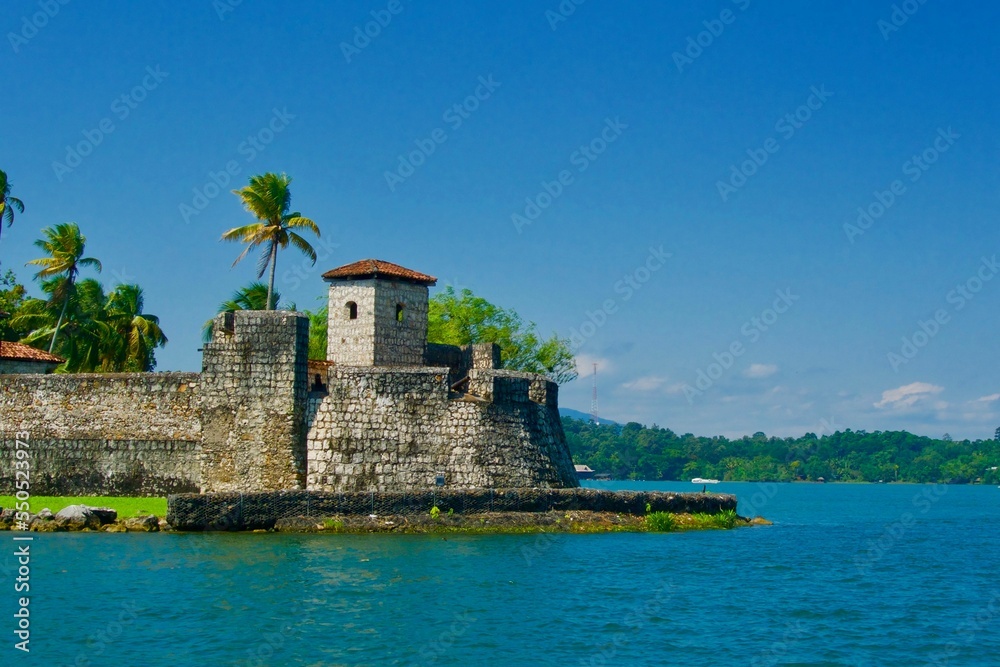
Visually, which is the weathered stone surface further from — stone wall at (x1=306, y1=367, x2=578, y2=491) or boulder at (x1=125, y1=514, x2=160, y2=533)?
boulder at (x1=125, y1=514, x2=160, y2=533)

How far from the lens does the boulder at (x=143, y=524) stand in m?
28.1

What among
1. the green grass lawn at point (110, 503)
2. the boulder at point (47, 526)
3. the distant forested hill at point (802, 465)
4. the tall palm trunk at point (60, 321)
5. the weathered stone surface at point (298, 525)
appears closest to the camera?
the boulder at point (47, 526)

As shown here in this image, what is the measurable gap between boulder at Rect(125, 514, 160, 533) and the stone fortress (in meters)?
2.92

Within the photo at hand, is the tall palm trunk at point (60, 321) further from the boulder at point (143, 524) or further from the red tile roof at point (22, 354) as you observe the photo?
the boulder at point (143, 524)

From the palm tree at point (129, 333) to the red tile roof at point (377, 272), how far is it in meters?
12.6

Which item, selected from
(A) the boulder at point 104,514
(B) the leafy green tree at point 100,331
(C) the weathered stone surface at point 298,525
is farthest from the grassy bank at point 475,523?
(B) the leafy green tree at point 100,331

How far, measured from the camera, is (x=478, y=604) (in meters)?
20.6

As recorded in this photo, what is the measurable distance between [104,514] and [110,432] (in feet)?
14.3

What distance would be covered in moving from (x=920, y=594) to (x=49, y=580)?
60.9 feet

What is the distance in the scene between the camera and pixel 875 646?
19078 millimetres

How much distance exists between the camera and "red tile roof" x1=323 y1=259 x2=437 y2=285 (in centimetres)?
3541

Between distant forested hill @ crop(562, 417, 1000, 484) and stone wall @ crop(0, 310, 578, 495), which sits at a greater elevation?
distant forested hill @ crop(562, 417, 1000, 484)

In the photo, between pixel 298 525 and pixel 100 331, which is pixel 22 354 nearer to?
pixel 100 331

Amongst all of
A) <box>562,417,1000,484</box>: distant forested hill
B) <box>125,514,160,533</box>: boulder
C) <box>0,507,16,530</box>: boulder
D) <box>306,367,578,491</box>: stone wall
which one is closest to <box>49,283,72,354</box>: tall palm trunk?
<box>0,507,16,530</box>: boulder
